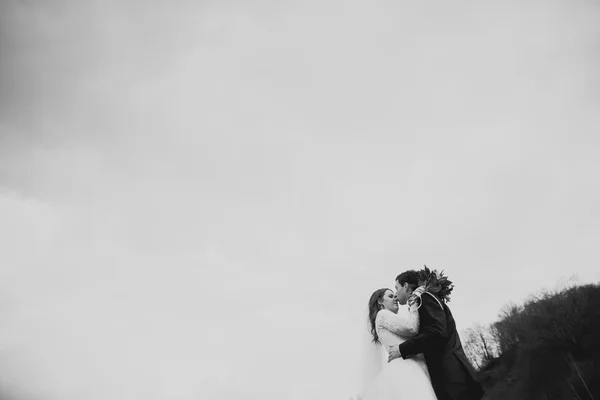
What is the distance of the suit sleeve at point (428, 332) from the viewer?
12.3ft

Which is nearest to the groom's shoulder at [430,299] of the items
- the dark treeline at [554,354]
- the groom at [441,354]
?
the groom at [441,354]

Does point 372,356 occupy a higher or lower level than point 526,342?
lower

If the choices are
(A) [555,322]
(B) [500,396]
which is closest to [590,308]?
(A) [555,322]

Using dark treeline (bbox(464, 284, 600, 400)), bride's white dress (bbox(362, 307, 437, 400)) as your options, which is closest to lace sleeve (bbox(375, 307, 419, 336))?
bride's white dress (bbox(362, 307, 437, 400))

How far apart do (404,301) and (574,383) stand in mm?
41139

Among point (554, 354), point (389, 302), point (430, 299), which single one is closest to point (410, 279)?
point (389, 302)

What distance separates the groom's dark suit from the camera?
3.68m

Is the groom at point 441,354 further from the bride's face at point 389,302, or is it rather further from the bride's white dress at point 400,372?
the bride's face at point 389,302

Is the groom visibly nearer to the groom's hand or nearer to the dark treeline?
the groom's hand

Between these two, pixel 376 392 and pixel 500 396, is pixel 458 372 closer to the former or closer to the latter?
pixel 376 392

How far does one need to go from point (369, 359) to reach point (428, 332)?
163 centimetres

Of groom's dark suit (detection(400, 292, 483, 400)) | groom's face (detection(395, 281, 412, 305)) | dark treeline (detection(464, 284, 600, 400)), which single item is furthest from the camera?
dark treeline (detection(464, 284, 600, 400))

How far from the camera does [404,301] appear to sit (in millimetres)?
4613

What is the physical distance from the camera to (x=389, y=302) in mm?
4715
